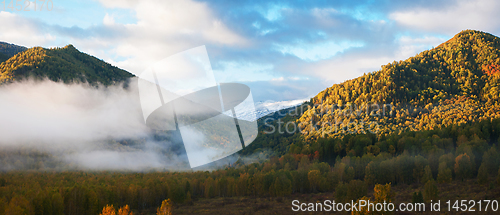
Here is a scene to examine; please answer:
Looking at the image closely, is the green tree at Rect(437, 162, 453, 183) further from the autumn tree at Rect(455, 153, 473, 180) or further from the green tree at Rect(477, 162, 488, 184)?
the green tree at Rect(477, 162, 488, 184)

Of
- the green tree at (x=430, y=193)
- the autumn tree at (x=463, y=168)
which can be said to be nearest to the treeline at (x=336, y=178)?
the autumn tree at (x=463, y=168)

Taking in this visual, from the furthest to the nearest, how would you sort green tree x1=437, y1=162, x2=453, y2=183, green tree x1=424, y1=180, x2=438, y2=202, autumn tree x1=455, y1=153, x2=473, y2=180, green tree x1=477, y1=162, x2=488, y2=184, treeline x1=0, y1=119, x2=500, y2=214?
autumn tree x1=455, y1=153, x2=473, y2=180 → green tree x1=437, y1=162, x2=453, y2=183 → treeline x1=0, y1=119, x2=500, y2=214 → green tree x1=477, y1=162, x2=488, y2=184 → green tree x1=424, y1=180, x2=438, y2=202

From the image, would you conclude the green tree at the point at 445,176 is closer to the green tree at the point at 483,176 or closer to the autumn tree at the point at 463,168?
the autumn tree at the point at 463,168

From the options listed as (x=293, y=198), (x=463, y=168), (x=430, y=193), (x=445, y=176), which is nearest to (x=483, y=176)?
(x=445, y=176)

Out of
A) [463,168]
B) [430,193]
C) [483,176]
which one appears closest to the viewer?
[430,193]

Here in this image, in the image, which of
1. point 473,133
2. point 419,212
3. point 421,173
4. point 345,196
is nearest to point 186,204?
point 345,196

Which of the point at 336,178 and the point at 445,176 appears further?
the point at 336,178

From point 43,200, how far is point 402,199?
116637mm

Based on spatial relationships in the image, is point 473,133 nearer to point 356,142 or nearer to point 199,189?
point 356,142

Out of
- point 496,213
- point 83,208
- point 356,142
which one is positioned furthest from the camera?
point 356,142

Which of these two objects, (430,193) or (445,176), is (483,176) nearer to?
(445,176)

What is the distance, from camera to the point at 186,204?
124062mm

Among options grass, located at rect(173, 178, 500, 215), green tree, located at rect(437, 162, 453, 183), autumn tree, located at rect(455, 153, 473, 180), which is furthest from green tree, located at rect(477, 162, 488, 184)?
autumn tree, located at rect(455, 153, 473, 180)

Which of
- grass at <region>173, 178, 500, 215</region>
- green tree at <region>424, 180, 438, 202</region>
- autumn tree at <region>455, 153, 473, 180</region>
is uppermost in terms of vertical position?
autumn tree at <region>455, 153, 473, 180</region>
